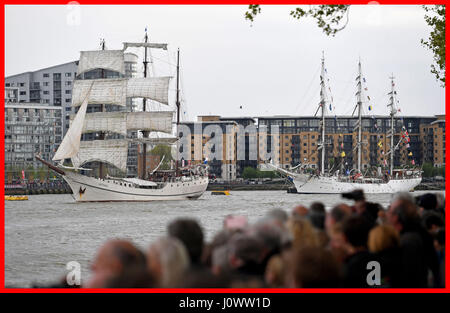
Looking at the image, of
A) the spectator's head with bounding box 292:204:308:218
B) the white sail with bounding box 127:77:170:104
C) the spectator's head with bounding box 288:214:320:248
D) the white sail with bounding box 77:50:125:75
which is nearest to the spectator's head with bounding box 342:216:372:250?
the spectator's head with bounding box 288:214:320:248

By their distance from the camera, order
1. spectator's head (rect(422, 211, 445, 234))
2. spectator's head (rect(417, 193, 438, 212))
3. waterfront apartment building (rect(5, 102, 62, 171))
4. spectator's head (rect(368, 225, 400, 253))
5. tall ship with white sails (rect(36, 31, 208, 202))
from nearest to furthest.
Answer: spectator's head (rect(368, 225, 400, 253))
spectator's head (rect(422, 211, 445, 234))
spectator's head (rect(417, 193, 438, 212))
tall ship with white sails (rect(36, 31, 208, 202))
waterfront apartment building (rect(5, 102, 62, 171))

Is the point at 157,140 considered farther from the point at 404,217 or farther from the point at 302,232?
the point at 302,232

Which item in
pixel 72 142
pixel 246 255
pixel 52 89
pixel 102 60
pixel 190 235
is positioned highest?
pixel 52 89

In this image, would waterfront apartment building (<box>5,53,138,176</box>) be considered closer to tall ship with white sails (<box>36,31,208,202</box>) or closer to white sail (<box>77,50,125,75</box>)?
tall ship with white sails (<box>36,31,208,202</box>)

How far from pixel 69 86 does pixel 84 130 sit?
51.5m

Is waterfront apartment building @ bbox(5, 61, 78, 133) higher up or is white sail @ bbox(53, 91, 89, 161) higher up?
waterfront apartment building @ bbox(5, 61, 78, 133)

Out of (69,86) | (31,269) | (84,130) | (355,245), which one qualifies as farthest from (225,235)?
(69,86)

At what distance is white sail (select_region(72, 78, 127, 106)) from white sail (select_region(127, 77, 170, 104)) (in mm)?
2319

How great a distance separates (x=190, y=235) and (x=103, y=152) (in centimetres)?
6901

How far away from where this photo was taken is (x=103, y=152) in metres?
72.8

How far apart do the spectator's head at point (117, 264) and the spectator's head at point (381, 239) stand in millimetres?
2139

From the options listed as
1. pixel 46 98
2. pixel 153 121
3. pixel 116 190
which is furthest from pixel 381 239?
pixel 46 98

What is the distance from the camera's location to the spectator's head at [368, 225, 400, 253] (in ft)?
17.9

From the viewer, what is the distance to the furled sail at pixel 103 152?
71688mm
